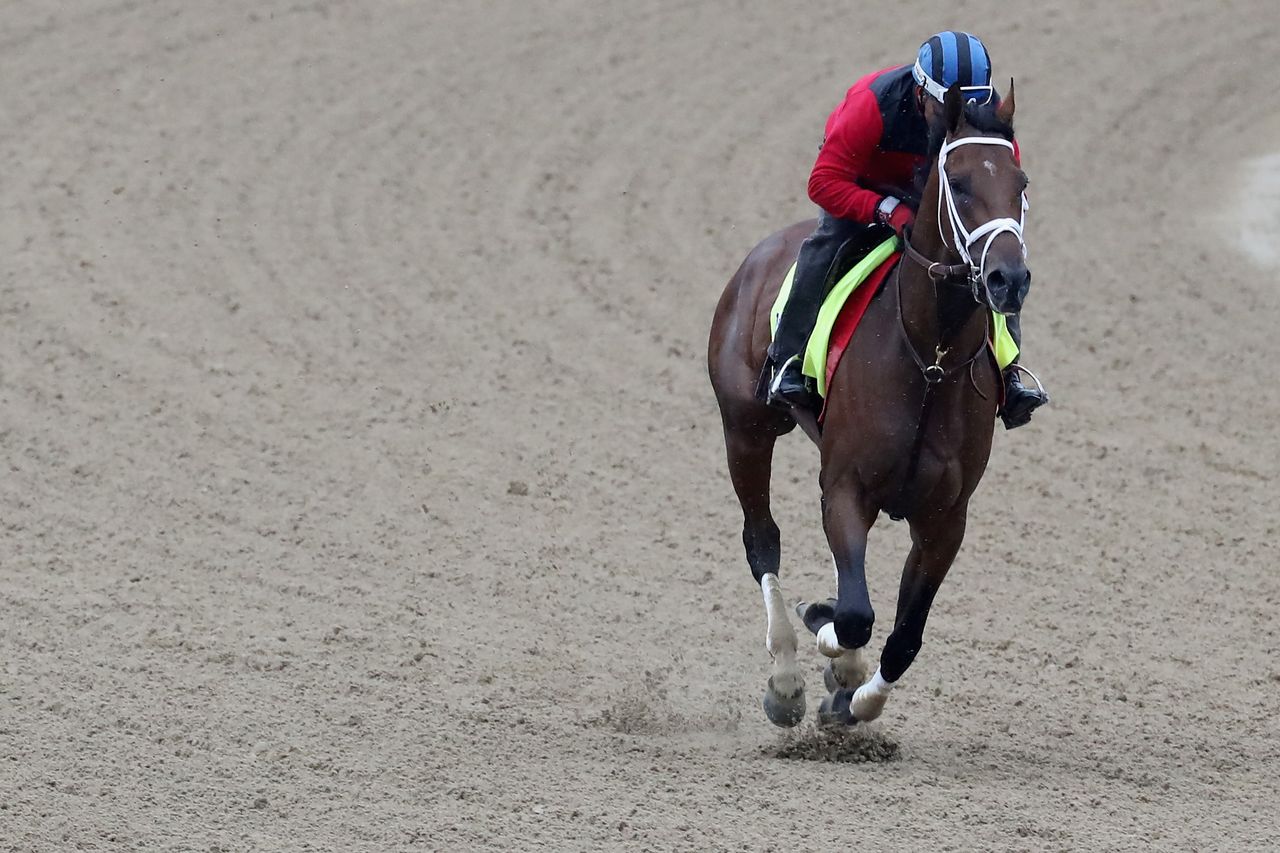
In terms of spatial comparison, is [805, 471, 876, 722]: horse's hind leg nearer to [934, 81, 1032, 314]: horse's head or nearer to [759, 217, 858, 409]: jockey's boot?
[759, 217, 858, 409]: jockey's boot

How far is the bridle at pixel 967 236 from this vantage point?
18.6 ft

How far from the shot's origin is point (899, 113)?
6633 millimetres

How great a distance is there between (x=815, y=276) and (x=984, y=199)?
126cm

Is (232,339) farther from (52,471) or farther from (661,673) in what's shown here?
(661,673)

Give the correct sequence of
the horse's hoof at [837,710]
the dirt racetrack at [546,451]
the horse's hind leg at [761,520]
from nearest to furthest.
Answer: the dirt racetrack at [546,451], the horse's hoof at [837,710], the horse's hind leg at [761,520]

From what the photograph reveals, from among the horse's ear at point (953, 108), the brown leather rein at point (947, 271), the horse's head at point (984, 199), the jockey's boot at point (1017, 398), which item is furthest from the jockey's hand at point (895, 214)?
the jockey's boot at point (1017, 398)

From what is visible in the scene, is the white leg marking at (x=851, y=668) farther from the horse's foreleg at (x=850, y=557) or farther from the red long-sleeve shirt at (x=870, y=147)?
the red long-sleeve shirt at (x=870, y=147)

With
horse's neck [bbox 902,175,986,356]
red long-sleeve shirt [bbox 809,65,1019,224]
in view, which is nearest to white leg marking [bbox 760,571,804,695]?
horse's neck [bbox 902,175,986,356]

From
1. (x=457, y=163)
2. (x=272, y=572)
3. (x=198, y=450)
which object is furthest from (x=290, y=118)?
(x=272, y=572)

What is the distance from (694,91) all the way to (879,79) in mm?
9357

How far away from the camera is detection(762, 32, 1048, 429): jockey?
6.50m

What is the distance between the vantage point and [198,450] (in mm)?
10047

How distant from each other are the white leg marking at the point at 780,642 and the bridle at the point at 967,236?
68.5 inches

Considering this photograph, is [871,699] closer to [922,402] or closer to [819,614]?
[819,614]
